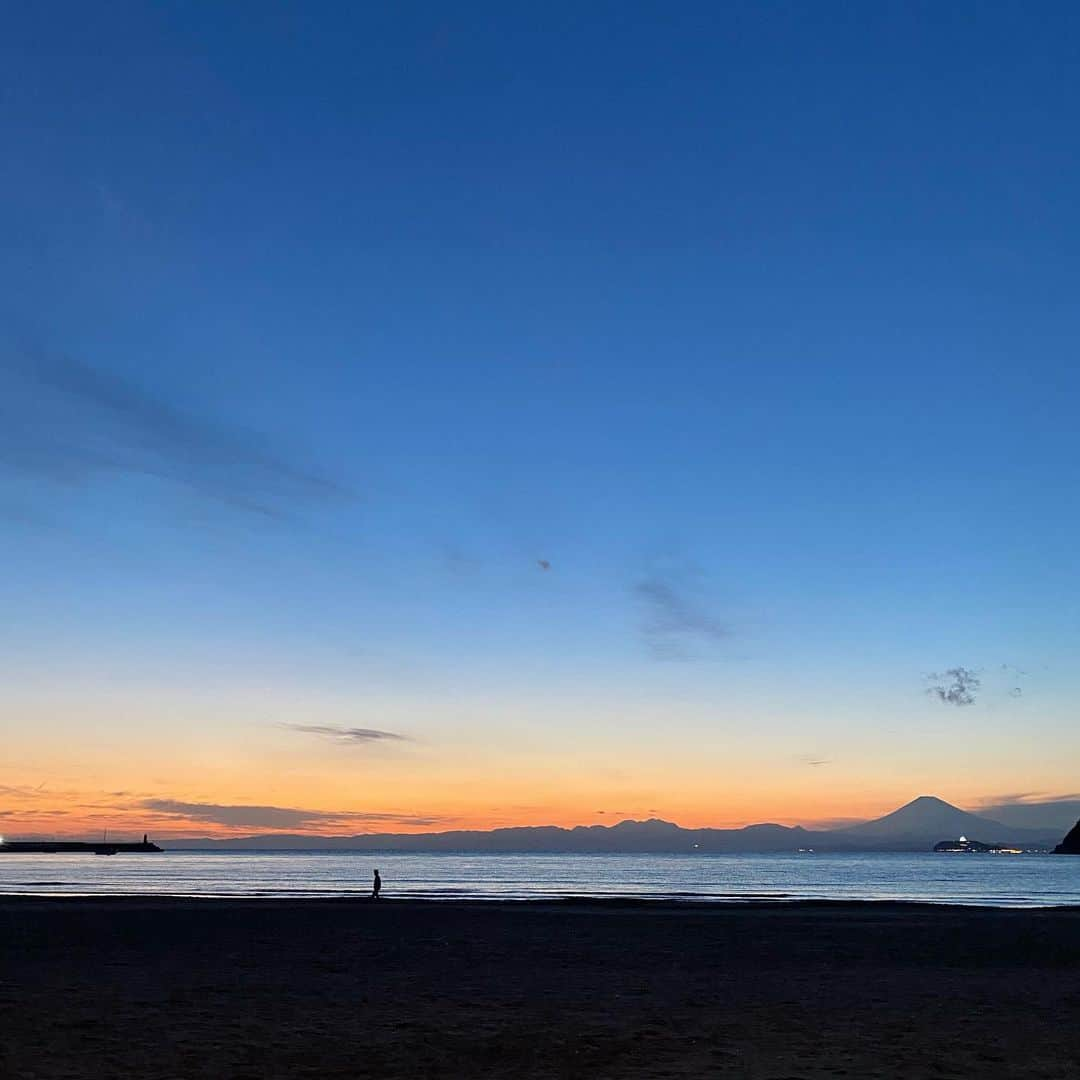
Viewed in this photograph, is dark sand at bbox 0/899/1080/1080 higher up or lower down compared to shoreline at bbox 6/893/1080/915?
higher up

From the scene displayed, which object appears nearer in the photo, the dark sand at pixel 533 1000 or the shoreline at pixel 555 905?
the dark sand at pixel 533 1000

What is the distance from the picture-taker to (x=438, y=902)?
55875 mm

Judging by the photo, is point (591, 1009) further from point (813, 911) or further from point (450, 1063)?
point (813, 911)

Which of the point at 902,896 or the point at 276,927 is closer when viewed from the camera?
the point at 276,927

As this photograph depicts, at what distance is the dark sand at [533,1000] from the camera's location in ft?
44.0

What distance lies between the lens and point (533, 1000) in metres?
19.2

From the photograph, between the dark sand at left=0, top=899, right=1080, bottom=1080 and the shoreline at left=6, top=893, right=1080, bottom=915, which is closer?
the dark sand at left=0, top=899, right=1080, bottom=1080

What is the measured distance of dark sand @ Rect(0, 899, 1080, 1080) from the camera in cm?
1341

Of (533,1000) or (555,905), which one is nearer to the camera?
(533,1000)

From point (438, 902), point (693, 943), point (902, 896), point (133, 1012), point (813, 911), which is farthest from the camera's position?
point (902, 896)

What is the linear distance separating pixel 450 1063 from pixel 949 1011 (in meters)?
9.48

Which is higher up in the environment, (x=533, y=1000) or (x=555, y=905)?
(x=533, y=1000)

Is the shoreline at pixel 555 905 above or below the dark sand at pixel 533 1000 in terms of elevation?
below

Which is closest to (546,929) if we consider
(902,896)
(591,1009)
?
(591,1009)
